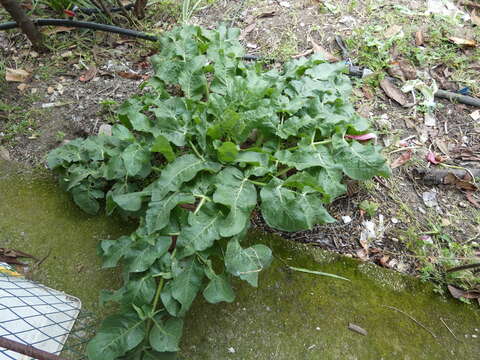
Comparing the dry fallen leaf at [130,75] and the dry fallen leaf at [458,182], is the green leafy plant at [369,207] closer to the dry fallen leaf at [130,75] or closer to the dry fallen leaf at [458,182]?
the dry fallen leaf at [458,182]

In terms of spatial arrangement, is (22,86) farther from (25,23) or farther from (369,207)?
(369,207)

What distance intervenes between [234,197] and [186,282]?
→ 433mm

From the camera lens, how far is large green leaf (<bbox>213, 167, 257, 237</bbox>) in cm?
161

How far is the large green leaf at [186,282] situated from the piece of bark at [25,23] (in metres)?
2.48

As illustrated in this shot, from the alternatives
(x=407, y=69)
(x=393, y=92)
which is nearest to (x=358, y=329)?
(x=393, y=92)

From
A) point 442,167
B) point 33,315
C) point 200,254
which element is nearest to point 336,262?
point 200,254

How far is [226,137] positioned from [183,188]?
394mm

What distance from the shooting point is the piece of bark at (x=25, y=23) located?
2.74 metres

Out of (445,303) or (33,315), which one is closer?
(33,315)

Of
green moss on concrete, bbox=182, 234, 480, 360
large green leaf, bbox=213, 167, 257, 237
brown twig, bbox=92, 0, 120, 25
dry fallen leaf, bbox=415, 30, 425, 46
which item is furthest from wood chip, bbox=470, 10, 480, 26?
brown twig, bbox=92, 0, 120, 25

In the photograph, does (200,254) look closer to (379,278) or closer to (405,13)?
(379,278)

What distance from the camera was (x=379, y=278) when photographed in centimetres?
192

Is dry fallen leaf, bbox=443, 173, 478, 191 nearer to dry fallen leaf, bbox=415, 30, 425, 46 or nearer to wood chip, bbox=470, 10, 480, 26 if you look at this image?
dry fallen leaf, bbox=415, 30, 425, 46

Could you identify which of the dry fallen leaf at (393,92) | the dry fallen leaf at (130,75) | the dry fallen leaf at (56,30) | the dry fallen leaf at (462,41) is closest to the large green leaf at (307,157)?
the dry fallen leaf at (393,92)
